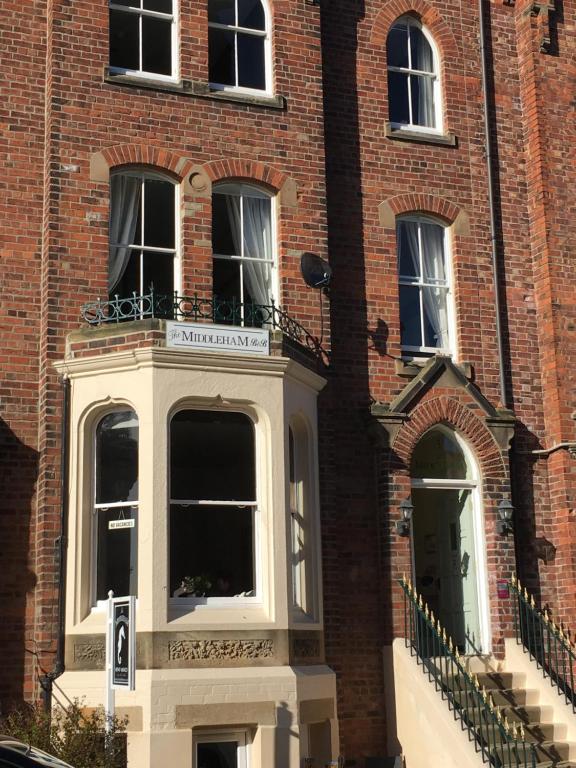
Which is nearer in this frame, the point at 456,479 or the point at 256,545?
the point at 256,545

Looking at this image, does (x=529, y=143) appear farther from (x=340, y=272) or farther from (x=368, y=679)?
(x=368, y=679)

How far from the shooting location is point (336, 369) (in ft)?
49.5

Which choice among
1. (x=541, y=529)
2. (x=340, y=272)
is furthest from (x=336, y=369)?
(x=541, y=529)

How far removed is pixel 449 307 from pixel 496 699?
544 cm

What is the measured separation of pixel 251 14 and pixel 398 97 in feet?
8.23

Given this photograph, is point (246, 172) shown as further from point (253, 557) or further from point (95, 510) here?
point (253, 557)

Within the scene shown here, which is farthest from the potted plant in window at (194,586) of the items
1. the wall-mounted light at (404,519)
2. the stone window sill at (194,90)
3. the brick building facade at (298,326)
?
the stone window sill at (194,90)

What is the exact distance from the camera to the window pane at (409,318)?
16.0 meters

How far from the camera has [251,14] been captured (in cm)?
1588

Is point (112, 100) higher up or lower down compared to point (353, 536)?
higher up

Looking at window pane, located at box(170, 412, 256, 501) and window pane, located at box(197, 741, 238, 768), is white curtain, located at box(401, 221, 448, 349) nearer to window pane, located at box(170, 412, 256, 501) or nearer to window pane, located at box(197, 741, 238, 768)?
window pane, located at box(170, 412, 256, 501)

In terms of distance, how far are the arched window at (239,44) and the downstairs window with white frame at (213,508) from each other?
16.2ft

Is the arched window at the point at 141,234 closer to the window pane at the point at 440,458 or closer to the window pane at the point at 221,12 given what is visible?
the window pane at the point at 221,12

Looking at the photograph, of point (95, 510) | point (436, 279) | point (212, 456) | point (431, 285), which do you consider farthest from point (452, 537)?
point (95, 510)
